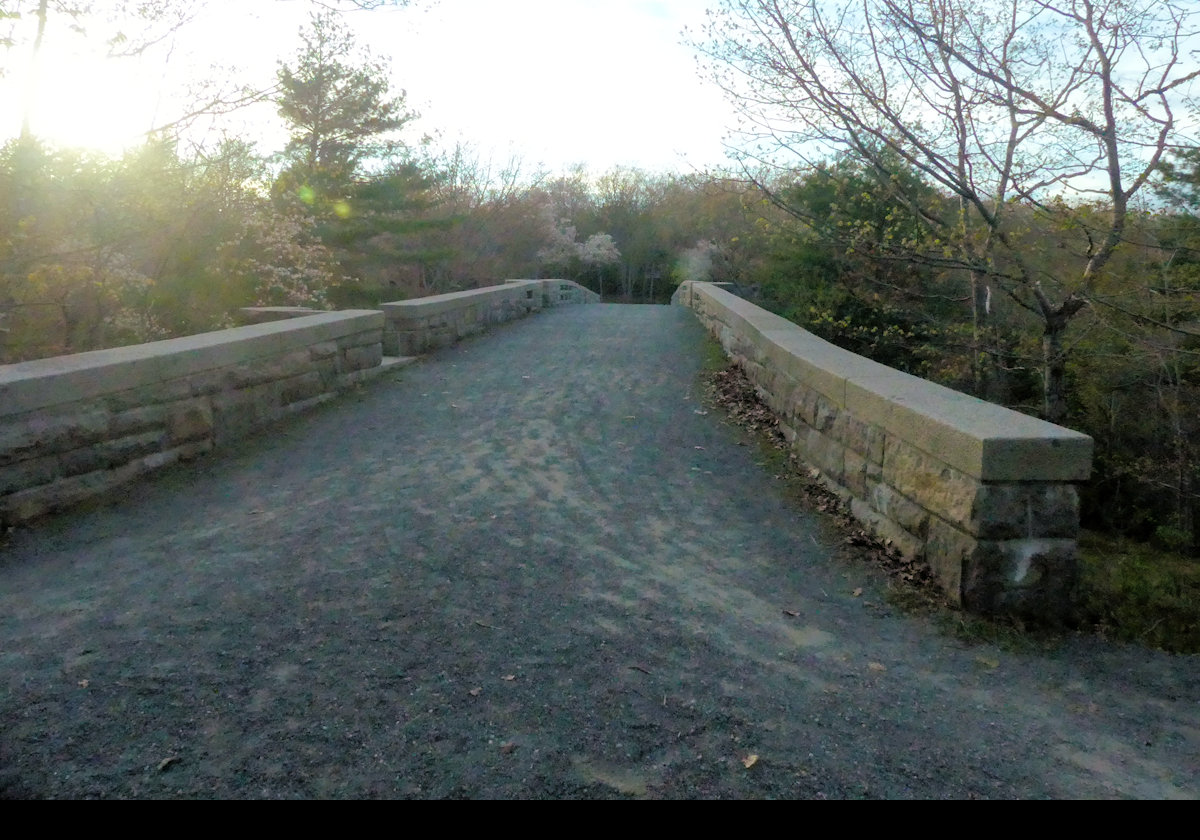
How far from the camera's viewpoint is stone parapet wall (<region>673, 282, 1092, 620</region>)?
3.85 meters

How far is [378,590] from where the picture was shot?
3.98 metres

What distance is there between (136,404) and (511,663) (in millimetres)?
3609

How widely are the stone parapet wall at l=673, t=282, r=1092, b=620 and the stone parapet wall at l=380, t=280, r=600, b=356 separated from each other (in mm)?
6110

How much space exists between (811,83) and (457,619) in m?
7.06

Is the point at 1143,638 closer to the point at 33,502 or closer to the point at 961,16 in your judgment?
the point at 33,502

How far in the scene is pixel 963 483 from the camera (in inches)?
158

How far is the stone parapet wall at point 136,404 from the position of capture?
4.91 metres

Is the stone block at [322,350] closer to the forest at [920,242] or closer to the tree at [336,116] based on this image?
the forest at [920,242]

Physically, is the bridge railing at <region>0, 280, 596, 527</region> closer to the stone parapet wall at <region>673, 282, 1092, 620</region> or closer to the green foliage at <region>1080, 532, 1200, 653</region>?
the stone parapet wall at <region>673, 282, 1092, 620</region>

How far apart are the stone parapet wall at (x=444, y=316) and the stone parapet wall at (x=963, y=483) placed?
6.11m

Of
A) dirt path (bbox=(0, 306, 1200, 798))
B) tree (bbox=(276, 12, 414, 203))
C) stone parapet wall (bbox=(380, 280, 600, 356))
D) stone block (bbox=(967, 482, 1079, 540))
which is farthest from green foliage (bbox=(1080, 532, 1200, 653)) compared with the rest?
tree (bbox=(276, 12, 414, 203))

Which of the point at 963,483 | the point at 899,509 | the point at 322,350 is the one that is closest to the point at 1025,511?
the point at 963,483

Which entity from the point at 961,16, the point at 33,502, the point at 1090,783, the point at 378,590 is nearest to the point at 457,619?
the point at 378,590

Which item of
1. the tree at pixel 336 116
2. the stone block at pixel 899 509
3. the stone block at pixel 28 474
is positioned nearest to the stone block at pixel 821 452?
the stone block at pixel 899 509
